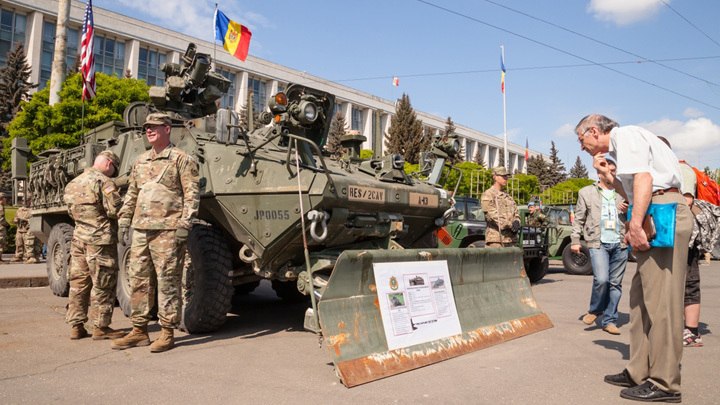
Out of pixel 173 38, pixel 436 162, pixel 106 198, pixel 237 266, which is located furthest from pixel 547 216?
pixel 173 38

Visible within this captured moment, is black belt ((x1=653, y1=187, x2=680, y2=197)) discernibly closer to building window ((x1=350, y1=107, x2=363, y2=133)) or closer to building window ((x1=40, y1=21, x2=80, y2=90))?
building window ((x1=40, y1=21, x2=80, y2=90))

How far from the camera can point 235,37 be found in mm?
13820

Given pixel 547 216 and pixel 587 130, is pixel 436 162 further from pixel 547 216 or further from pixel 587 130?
pixel 547 216

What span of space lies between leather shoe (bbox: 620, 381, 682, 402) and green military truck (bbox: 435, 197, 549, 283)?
6205mm

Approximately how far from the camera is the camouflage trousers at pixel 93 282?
4.92 metres

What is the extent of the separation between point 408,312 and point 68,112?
22570 mm

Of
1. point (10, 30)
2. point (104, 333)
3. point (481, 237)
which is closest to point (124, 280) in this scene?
point (104, 333)

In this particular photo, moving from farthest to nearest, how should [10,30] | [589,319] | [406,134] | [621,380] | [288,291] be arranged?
[406,134] < [10,30] < [288,291] < [589,319] < [621,380]

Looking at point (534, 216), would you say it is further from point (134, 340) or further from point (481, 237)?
point (134, 340)

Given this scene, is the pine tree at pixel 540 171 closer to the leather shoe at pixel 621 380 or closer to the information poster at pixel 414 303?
the information poster at pixel 414 303

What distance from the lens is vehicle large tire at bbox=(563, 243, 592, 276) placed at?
12.3m

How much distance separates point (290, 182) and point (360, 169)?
1472 mm

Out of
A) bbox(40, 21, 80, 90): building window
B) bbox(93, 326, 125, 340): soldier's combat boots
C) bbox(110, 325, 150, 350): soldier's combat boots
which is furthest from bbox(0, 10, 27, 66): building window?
bbox(110, 325, 150, 350): soldier's combat boots

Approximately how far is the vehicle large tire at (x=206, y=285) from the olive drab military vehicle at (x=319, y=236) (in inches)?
0.4
